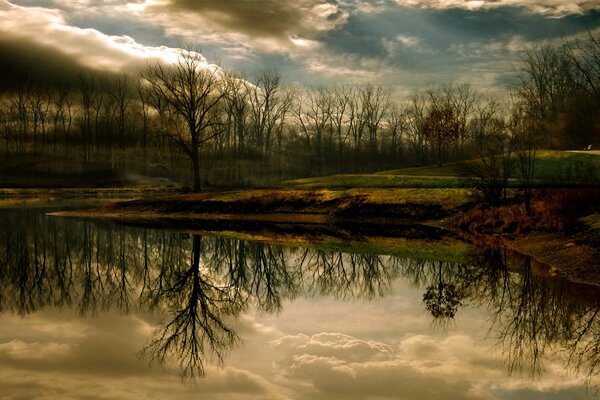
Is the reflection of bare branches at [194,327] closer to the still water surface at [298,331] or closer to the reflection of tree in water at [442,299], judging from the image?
the still water surface at [298,331]

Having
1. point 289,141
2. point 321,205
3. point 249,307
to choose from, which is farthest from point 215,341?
point 289,141

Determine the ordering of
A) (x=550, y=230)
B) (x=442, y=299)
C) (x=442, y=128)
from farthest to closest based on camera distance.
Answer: (x=442, y=128)
(x=550, y=230)
(x=442, y=299)

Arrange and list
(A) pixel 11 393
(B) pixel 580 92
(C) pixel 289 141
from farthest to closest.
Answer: (C) pixel 289 141, (B) pixel 580 92, (A) pixel 11 393

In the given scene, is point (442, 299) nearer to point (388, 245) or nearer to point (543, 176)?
point (388, 245)

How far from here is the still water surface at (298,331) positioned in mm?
8242

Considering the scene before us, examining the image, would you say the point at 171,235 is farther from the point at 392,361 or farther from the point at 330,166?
the point at 330,166

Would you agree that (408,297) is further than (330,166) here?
No

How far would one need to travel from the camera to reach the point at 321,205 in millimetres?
46406

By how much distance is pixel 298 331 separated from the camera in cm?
1142

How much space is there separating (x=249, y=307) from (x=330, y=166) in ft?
395

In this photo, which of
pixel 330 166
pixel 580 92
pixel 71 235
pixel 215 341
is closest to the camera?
pixel 215 341

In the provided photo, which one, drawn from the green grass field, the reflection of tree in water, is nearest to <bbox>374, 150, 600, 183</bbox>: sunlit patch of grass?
the green grass field

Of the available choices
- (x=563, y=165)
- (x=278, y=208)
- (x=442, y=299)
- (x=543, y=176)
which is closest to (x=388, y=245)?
(x=442, y=299)

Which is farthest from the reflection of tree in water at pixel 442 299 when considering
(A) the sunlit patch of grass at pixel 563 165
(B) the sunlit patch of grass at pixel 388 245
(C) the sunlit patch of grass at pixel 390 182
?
(A) the sunlit patch of grass at pixel 563 165
